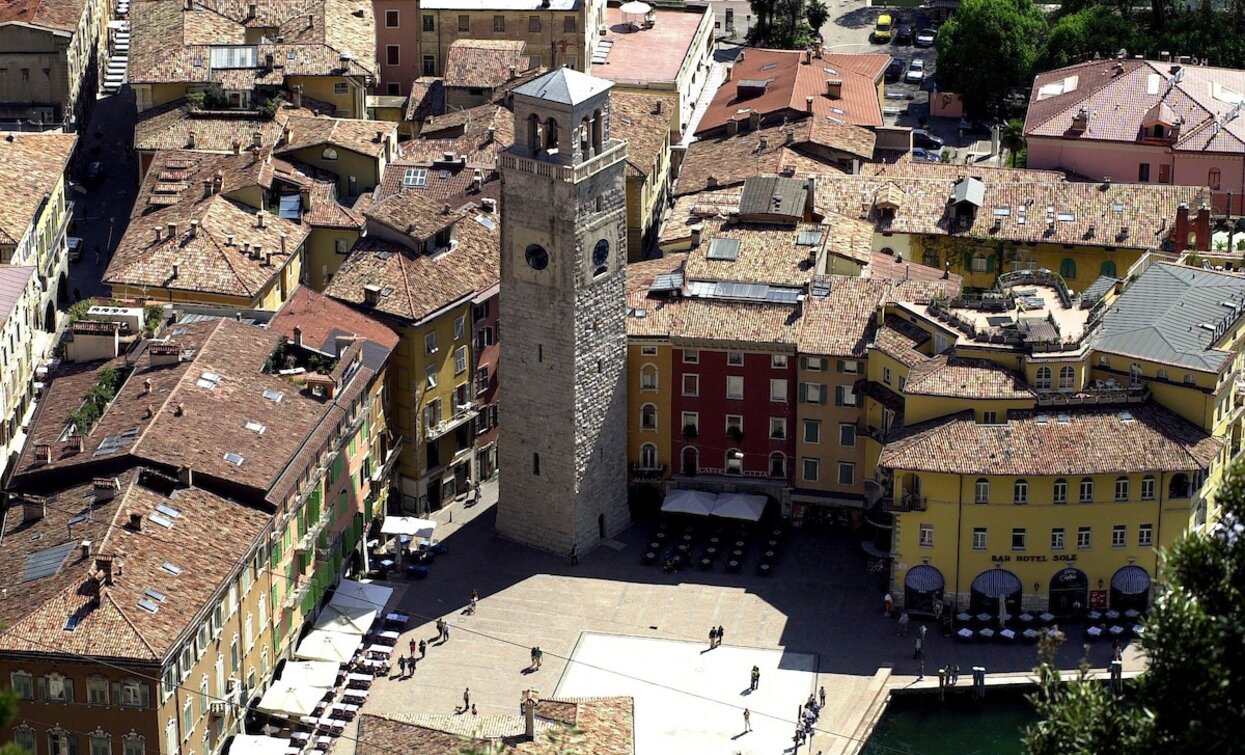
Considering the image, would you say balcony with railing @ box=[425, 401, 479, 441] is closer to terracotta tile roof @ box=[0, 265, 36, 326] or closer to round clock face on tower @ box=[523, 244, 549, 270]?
round clock face on tower @ box=[523, 244, 549, 270]

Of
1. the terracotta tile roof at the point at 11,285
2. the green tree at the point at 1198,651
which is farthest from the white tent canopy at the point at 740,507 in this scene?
the green tree at the point at 1198,651

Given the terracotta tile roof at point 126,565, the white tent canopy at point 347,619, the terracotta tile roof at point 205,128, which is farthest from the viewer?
the terracotta tile roof at point 205,128

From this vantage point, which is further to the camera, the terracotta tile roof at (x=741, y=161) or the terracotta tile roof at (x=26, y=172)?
the terracotta tile roof at (x=741, y=161)

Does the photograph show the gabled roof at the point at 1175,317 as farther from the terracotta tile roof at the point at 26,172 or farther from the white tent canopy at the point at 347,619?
the terracotta tile roof at the point at 26,172

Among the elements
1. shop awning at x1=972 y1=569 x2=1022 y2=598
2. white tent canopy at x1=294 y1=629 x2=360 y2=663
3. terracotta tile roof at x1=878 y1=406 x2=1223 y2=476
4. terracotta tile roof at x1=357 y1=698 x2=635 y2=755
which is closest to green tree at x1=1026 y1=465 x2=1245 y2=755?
terracotta tile roof at x1=357 y1=698 x2=635 y2=755

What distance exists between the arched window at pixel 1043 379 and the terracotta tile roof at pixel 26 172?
61516 mm

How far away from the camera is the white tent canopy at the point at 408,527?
166 m

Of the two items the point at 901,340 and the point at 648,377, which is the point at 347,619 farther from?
the point at 901,340

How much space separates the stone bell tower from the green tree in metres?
65.6

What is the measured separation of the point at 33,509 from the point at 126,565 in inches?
363

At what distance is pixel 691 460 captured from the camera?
17125 cm

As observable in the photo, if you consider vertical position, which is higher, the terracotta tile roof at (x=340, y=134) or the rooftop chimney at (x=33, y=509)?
the terracotta tile roof at (x=340, y=134)

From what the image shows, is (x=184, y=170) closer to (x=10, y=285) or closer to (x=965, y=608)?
(x=10, y=285)

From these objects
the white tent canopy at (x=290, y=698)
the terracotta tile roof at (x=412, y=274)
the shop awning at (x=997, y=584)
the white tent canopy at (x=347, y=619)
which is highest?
the terracotta tile roof at (x=412, y=274)
